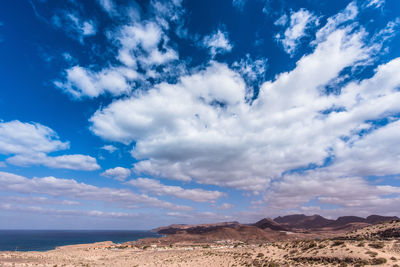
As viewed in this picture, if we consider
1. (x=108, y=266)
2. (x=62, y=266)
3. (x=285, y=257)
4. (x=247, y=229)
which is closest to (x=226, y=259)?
(x=285, y=257)

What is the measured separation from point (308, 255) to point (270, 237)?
96.1 m

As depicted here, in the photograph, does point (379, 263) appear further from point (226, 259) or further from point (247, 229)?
point (247, 229)

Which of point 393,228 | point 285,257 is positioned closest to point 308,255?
point 285,257

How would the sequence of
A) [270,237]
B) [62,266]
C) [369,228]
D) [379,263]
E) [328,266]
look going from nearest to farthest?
[379,263], [328,266], [62,266], [369,228], [270,237]

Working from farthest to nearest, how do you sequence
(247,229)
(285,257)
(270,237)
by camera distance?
(247,229) → (270,237) → (285,257)

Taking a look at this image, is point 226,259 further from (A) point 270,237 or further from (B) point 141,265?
(A) point 270,237

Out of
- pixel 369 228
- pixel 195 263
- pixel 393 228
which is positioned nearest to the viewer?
pixel 195 263

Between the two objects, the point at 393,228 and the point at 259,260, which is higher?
the point at 393,228

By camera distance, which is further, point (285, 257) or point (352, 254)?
point (285, 257)

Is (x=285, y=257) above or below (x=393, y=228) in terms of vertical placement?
below

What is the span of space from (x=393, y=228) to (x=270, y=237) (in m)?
82.7

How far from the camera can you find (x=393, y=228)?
44.3 meters

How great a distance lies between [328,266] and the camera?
89.1 feet

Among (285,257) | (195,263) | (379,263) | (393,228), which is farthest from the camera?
(393,228)
